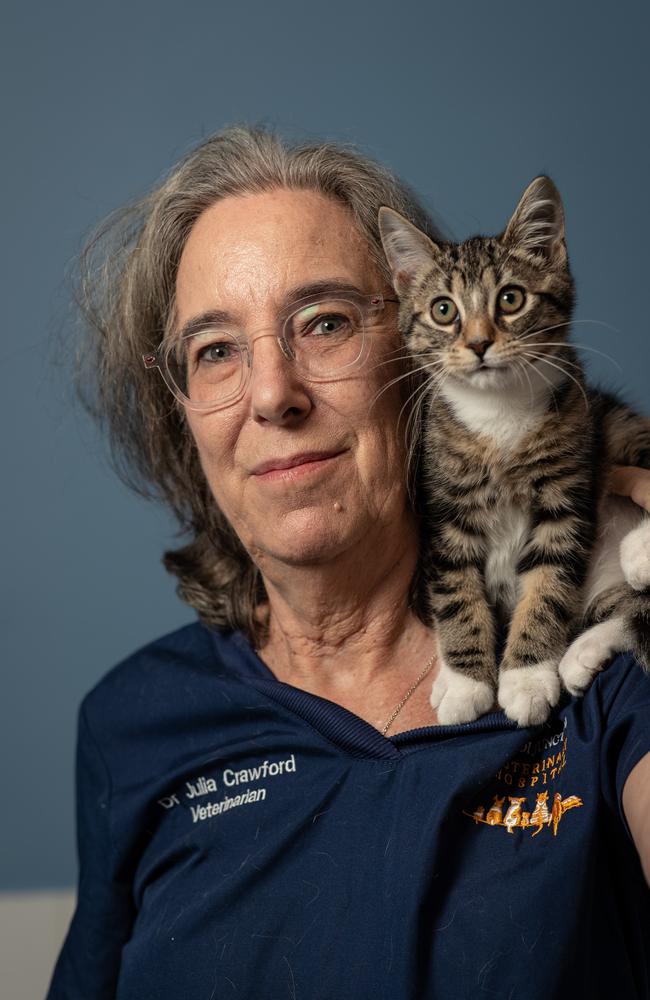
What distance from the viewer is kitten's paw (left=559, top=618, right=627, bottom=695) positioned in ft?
4.61

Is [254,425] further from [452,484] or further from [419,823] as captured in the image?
[419,823]

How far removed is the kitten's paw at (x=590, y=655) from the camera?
4.61 feet

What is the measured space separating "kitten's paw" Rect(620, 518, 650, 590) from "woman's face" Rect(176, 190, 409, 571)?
396 millimetres

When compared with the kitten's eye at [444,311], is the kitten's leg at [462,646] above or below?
below

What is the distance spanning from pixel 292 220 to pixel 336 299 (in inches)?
5.7

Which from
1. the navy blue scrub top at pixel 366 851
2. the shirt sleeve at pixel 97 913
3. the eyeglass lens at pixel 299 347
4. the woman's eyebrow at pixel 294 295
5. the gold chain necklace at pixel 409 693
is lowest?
the shirt sleeve at pixel 97 913

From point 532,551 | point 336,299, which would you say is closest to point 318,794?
point 532,551

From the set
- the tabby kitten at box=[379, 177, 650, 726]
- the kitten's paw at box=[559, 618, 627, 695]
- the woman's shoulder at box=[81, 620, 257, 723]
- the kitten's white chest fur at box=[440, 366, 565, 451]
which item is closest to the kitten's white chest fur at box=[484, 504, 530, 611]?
the tabby kitten at box=[379, 177, 650, 726]

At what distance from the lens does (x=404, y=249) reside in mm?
1646

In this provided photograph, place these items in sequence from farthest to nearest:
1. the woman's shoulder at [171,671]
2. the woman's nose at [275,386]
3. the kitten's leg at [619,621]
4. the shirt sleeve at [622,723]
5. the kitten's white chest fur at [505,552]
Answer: the woman's shoulder at [171,671] < the kitten's white chest fur at [505,552] < the woman's nose at [275,386] < the kitten's leg at [619,621] < the shirt sleeve at [622,723]

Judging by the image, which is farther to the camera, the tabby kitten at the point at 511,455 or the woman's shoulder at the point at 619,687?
the tabby kitten at the point at 511,455

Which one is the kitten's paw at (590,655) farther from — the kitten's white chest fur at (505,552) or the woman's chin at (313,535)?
the woman's chin at (313,535)

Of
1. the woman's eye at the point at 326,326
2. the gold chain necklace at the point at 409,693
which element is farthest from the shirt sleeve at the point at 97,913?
the woman's eye at the point at 326,326

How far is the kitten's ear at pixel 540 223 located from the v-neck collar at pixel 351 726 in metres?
0.74
